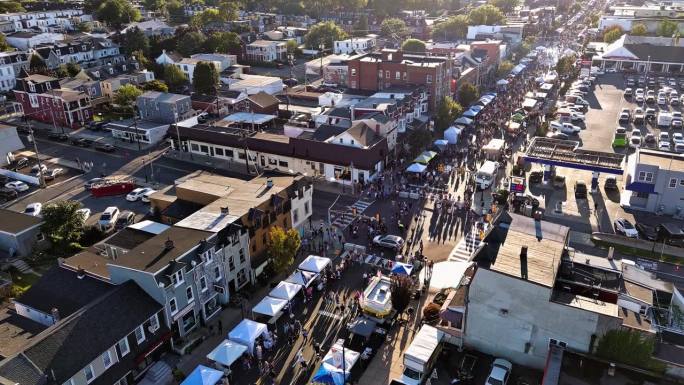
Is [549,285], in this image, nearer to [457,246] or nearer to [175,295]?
[457,246]

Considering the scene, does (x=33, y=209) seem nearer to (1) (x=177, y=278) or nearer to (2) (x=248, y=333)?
(1) (x=177, y=278)

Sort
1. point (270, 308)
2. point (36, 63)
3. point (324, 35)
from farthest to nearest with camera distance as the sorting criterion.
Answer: point (324, 35), point (36, 63), point (270, 308)

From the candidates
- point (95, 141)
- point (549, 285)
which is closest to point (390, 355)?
point (549, 285)

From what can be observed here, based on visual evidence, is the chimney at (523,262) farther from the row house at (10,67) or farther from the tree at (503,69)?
the row house at (10,67)

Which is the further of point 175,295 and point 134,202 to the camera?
point 134,202

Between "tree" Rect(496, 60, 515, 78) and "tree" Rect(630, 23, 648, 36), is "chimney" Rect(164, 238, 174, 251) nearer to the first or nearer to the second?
"tree" Rect(496, 60, 515, 78)

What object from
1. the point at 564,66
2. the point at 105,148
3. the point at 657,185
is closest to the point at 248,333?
the point at 657,185
